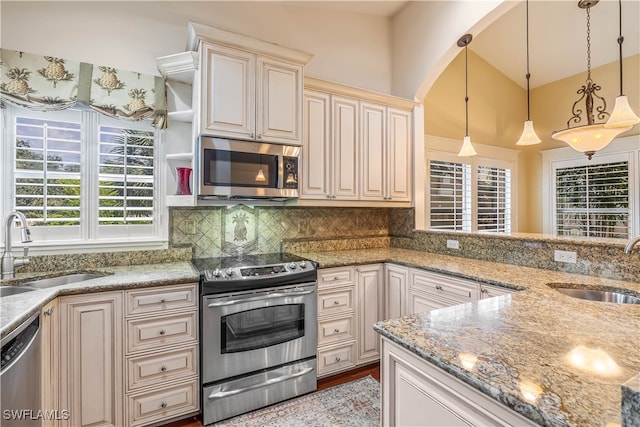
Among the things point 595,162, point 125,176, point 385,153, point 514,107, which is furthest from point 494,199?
point 125,176

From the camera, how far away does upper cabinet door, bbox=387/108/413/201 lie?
3217mm

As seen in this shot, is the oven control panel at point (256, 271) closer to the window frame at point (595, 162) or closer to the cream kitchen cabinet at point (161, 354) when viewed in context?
the cream kitchen cabinet at point (161, 354)

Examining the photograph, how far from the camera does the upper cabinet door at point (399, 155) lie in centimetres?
322

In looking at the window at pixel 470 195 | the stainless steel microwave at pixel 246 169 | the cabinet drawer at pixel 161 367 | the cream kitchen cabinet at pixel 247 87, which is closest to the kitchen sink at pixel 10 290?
the cabinet drawer at pixel 161 367

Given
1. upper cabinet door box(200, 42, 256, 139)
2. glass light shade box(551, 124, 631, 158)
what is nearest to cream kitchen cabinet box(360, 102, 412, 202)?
upper cabinet door box(200, 42, 256, 139)

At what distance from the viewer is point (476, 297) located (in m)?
2.04

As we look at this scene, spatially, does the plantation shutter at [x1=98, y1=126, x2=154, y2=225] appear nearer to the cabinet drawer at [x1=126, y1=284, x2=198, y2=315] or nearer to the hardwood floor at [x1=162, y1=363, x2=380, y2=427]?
the cabinet drawer at [x1=126, y1=284, x2=198, y2=315]

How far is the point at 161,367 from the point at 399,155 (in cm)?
278

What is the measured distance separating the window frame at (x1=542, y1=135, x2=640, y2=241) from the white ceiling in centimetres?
113

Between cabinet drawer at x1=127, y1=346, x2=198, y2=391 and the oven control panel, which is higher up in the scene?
the oven control panel

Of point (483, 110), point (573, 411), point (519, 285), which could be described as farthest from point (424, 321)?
point (483, 110)

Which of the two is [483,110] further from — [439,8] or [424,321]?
[424,321]

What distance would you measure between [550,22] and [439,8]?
1.98 metres

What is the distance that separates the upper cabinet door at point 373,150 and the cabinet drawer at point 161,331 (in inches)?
73.6
